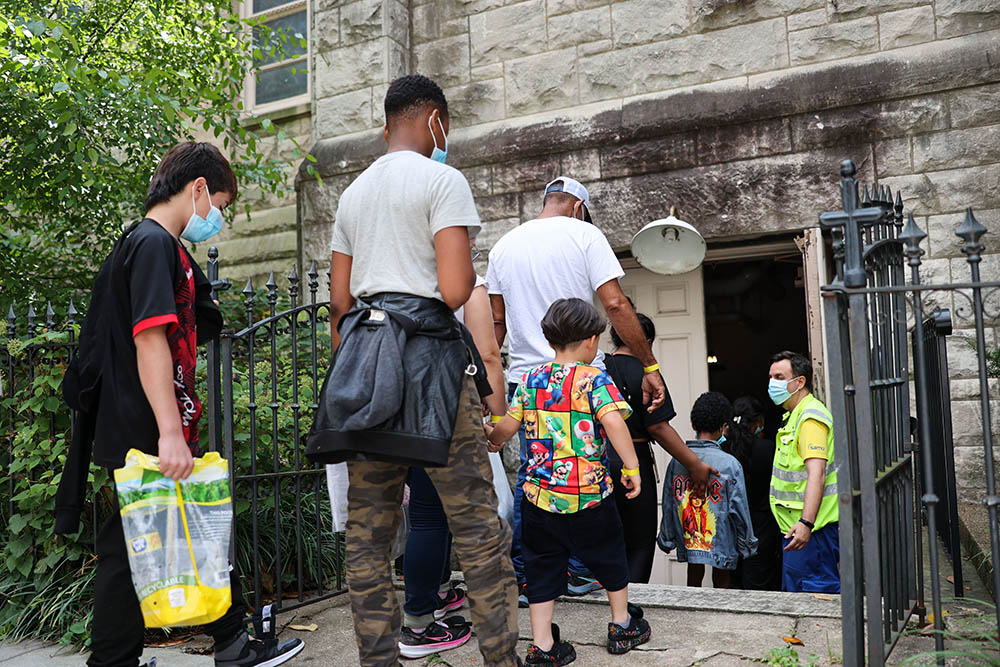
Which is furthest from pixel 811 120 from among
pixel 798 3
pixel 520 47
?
pixel 520 47

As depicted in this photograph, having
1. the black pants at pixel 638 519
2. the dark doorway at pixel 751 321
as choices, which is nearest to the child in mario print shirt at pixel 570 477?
the black pants at pixel 638 519

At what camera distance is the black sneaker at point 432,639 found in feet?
11.2

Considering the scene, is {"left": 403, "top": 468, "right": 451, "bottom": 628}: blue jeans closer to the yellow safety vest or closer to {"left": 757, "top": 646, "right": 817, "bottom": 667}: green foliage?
{"left": 757, "top": 646, "right": 817, "bottom": 667}: green foliage

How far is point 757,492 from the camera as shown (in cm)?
545

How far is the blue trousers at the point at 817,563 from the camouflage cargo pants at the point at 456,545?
2.40 m

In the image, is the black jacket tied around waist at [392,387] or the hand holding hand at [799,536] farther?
the hand holding hand at [799,536]

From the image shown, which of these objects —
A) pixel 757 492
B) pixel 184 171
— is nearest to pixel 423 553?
pixel 184 171

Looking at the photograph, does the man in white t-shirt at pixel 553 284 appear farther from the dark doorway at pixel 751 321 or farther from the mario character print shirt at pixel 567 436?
the dark doorway at pixel 751 321

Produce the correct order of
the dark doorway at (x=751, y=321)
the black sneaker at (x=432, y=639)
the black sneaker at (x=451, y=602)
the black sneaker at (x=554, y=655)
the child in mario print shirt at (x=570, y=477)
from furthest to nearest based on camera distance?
1. the dark doorway at (x=751, y=321)
2. the black sneaker at (x=451, y=602)
3. the black sneaker at (x=432, y=639)
4. the child in mario print shirt at (x=570, y=477)
5. the black sneaker at (x=554, y=655)

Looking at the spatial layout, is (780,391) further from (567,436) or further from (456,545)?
(456,545)

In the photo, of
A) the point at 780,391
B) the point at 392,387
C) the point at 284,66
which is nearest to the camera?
the point at 392,387

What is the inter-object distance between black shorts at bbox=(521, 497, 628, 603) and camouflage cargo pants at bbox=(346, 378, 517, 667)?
0.60m

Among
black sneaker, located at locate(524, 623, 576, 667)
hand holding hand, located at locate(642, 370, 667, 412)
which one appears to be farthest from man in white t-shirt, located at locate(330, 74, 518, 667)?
hand holding hand, located at locate(642, 370, 667, 412)

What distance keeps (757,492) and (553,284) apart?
2.49 m
